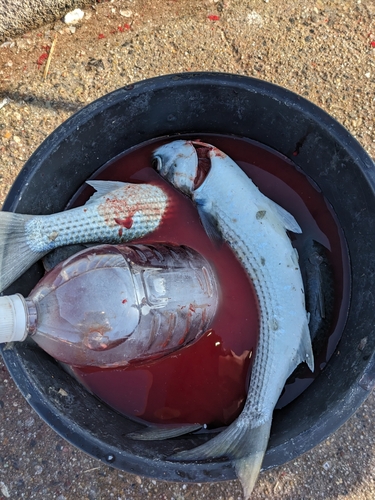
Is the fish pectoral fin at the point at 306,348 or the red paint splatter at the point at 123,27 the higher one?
the red paint splatter at the point at 123,27

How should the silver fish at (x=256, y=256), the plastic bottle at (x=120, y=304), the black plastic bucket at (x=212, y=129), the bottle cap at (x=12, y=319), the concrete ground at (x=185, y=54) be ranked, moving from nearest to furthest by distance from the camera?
the bottle cap at (x=12, y=319)
the black plastic bucket at (x=212, y=129)
the plastic bottle at (x=120, y=304)
the silver fish at (x=256, y=256)
the concrete ground at (x=185, y=54)

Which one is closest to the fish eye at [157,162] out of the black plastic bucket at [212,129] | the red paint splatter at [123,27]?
the black plastic bucket at [212,129]

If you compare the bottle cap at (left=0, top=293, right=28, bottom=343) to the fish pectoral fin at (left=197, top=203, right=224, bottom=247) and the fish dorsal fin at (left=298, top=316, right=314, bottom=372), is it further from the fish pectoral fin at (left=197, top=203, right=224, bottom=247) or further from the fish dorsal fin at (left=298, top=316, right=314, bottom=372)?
the fish dorsal fin at (left=298, top=316, right=314, bottom=372)

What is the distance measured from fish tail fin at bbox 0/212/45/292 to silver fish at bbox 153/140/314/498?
2.30ft

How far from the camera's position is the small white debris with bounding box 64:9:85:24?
106 inches

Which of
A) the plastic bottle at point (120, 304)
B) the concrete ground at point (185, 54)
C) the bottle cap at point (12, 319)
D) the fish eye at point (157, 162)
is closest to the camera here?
the bottle cap at point (12, 319)

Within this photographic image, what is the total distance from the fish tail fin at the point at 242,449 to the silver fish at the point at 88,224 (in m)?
0.94

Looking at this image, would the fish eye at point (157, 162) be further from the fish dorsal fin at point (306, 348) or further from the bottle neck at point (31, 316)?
the fish dorsal fin at point (306, 348)

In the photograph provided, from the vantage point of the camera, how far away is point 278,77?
2639 mm

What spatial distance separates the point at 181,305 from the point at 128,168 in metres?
0.75

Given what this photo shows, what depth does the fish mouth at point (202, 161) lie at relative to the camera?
2.05 meters

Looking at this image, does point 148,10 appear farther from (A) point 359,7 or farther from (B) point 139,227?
(B) point 139,227

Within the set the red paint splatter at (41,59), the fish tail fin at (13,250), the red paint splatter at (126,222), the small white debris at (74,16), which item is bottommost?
the fish tail fin at (13,250)

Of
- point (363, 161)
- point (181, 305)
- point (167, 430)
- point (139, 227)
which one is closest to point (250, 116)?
point (363, 161)
